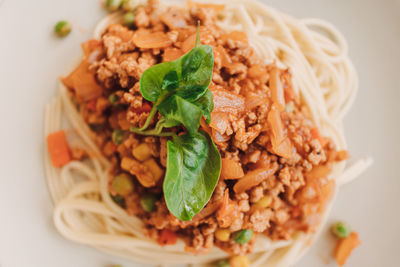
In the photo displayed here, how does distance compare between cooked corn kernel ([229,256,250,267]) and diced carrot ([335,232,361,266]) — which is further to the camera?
diced carrot ([335,232,361,266])

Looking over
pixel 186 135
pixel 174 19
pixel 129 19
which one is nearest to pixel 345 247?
pixel 186 135

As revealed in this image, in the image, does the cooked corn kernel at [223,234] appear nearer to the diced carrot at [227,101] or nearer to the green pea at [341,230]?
the diced carrot at [227,101]

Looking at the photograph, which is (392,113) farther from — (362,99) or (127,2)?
(127,2)

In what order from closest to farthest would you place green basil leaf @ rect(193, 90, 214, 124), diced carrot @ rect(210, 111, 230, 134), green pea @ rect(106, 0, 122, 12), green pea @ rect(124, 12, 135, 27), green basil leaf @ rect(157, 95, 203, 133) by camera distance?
1. green basil leaf @ rect(157, 95, 203, 133)
2. green basil leaf @ rect(193, 90, 214, 124)
3. diced carrot @ rect(210, 111, 230, 134)
4. green pea @ rect(124, 12, 135, 27)
5. green pea @ rect(106, 0, 122, 12)

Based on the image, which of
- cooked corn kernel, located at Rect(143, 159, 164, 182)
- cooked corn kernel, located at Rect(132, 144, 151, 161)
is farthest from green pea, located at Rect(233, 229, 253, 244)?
cooked corn kernel, located at Rect(132, 144, 151, 161)

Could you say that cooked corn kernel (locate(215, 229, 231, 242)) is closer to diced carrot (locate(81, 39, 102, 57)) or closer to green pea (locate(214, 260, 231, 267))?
green pea (locate(214, 260, 231, 267))

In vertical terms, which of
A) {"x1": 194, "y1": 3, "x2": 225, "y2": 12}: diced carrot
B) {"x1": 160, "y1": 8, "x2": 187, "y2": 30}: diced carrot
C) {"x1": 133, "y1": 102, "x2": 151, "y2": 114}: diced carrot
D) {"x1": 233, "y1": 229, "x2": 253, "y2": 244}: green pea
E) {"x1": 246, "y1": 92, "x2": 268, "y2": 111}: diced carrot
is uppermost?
{"x1": 160, "y1": 8, "x2": 187, "y2": 30}: diced carrot

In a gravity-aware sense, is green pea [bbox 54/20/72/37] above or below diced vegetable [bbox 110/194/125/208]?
above
